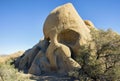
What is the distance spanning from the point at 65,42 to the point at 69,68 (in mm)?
4234

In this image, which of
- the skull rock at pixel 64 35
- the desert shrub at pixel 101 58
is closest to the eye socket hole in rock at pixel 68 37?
the skull rock at pixel 64 35

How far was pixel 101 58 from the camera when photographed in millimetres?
28750

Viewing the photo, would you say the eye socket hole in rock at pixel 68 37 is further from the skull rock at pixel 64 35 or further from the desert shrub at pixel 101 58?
the desert shrub at pixel 101 58

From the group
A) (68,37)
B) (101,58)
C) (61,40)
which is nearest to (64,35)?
(68,37)

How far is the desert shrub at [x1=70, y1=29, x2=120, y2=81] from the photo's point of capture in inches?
1096

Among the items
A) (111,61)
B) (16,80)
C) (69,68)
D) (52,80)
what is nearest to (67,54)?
Result: (69,68)

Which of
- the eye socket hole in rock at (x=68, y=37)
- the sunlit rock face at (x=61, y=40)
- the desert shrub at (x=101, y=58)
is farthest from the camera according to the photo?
the eye socket hole in rock at (x=68, y=37)

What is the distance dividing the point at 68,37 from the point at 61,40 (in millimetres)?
983

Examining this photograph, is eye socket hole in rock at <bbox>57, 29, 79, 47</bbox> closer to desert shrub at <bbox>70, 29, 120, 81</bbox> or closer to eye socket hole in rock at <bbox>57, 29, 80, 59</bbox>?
eye socket hole in rock at <bbox>57, 29, 80, 59</bbox>

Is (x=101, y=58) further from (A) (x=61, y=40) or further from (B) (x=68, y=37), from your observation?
(A) (x=61, y=40)

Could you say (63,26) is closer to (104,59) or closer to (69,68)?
(69,68)

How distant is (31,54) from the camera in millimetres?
39562

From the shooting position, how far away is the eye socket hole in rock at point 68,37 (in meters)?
34.3

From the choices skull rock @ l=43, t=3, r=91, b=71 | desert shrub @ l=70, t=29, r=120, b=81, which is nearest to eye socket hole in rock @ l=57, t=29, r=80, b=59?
skull rock @ l=43, t=3, r=91, b=71
